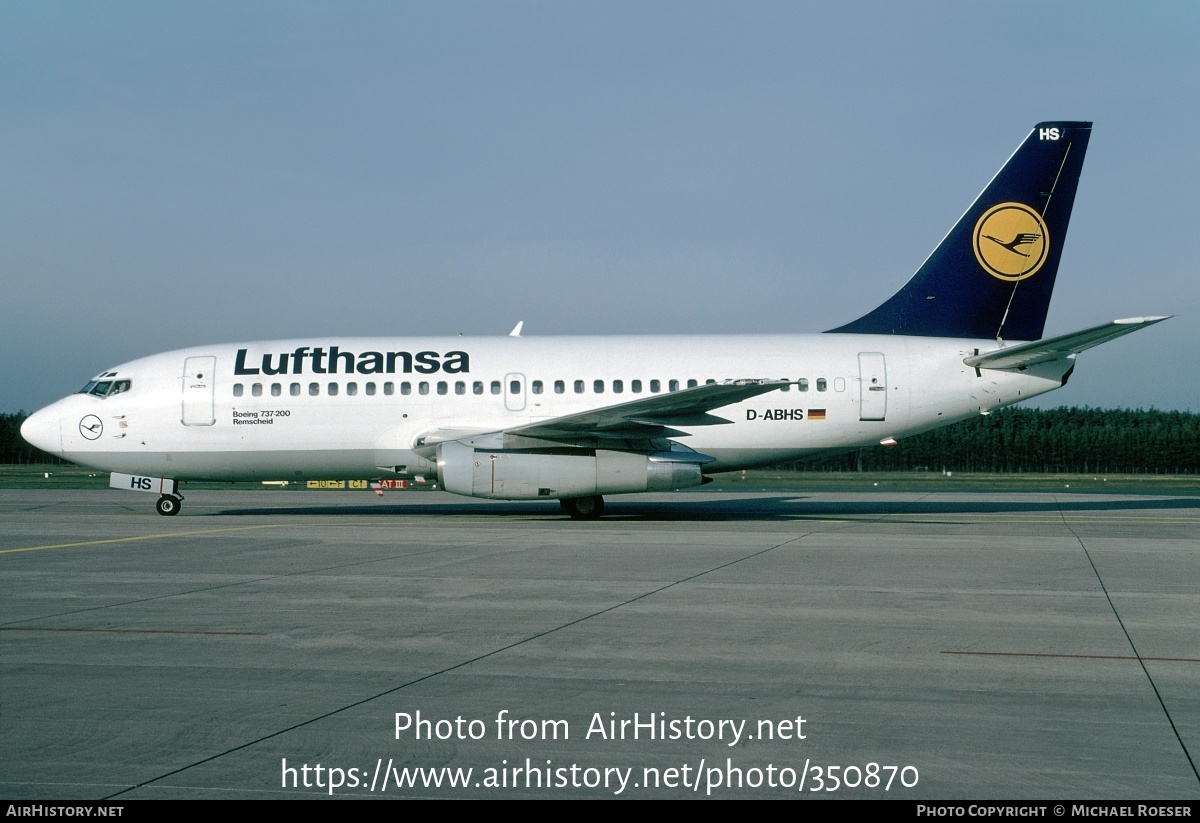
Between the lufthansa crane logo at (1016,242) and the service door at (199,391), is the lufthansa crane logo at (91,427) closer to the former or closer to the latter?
the service door at (199,391)

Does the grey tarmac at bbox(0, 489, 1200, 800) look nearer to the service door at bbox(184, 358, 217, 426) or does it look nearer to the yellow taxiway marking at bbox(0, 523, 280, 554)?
the yellow taxiway marking at bbox(0, 523, 280, 554)

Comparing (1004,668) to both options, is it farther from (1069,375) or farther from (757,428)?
(1069,375)

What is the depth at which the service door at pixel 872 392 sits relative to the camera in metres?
20.1

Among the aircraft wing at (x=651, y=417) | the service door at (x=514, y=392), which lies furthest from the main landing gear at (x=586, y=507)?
the service door at (x=514, y=392)

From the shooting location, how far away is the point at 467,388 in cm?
2042

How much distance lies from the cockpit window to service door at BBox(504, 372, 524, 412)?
26.2 feet

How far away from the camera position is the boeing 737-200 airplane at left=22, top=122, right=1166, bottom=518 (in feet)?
66.2

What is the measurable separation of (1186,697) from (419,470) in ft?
53.7

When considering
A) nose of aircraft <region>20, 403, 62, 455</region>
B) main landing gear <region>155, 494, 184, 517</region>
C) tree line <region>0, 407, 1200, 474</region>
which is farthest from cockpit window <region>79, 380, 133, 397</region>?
tree line <region>0, 407, 1200, 474</region>

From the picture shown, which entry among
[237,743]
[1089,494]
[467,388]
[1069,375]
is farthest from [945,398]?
[237,743]

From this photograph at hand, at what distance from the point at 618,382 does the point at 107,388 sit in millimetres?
10786

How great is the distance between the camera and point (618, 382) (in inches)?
803

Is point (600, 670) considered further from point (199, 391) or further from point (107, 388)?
point (107, 388)

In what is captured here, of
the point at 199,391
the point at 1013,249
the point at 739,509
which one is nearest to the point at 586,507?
the point at 739,509
